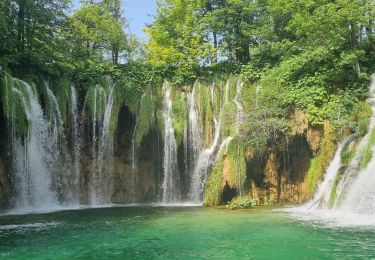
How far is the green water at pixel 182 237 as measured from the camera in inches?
377

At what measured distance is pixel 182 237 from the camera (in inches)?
452

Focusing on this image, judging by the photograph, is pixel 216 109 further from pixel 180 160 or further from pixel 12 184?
pixel 12 184

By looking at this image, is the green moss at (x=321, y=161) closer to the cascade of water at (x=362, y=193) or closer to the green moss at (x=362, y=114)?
the green moss at (x=362, y=114)

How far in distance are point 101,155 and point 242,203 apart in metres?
8.07

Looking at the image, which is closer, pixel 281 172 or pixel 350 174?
pixel 350 174

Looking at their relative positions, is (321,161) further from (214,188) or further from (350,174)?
(214,188)

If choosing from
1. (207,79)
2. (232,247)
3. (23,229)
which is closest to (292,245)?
(232,247)

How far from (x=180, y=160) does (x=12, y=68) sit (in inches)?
397

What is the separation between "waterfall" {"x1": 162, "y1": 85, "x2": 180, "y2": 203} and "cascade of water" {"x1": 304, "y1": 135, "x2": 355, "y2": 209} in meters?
6.71

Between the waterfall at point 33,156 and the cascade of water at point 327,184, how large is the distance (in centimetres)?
1156

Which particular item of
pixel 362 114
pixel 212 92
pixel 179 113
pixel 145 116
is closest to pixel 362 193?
pixel 362 114

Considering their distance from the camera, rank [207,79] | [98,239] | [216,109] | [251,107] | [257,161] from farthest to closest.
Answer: [207,79], [216,109], [251,107], [257,161], [98,239]

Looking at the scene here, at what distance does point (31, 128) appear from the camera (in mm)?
19703

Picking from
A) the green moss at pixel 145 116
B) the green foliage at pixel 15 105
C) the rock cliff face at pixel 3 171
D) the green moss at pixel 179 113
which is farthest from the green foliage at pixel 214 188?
the rock cliff face at pixel 3 171
